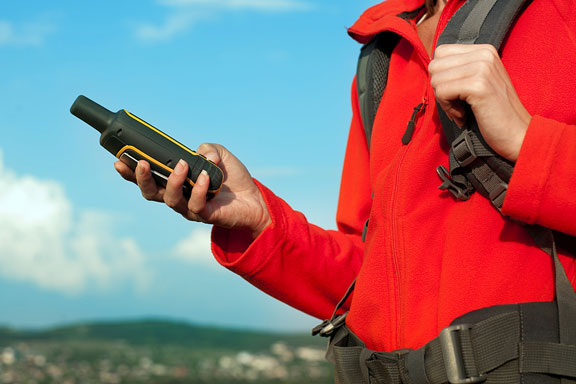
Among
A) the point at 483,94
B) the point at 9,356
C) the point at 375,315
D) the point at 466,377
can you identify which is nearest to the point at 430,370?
the point at 466,377

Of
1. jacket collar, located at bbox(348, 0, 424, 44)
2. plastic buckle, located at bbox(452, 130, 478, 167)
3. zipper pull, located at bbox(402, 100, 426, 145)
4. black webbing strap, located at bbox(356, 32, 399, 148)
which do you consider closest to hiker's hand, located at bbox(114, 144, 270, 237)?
black webbing strap, located at bbox(356, 32, 399, 148)

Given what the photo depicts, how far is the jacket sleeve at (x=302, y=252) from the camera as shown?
2623 mm

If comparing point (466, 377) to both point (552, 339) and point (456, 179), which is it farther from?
point (456, 179)

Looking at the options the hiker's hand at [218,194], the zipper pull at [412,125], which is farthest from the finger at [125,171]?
the zipper pull at [412,125]

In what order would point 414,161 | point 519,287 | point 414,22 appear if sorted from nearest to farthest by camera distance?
1. point 519,287
2. point 414,161
3. point 414,22

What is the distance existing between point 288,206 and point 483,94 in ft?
3.95

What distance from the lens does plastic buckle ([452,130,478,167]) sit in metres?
1.88

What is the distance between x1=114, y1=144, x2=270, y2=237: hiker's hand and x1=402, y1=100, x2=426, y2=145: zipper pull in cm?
72

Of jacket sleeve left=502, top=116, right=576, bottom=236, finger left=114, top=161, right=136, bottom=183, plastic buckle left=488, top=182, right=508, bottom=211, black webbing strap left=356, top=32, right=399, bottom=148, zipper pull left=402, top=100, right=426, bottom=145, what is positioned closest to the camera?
jacket sleeve left=502, top=116, right=576, bottom=236

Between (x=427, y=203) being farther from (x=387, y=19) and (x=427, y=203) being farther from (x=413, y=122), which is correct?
(x=387, y=19)

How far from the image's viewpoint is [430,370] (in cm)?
192

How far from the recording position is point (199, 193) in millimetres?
2285

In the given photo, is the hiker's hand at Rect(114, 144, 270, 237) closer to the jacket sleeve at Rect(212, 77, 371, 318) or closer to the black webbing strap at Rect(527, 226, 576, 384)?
the jacket sleeve at Rect(212, 77, 371, 318)

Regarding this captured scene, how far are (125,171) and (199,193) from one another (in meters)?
0.38
